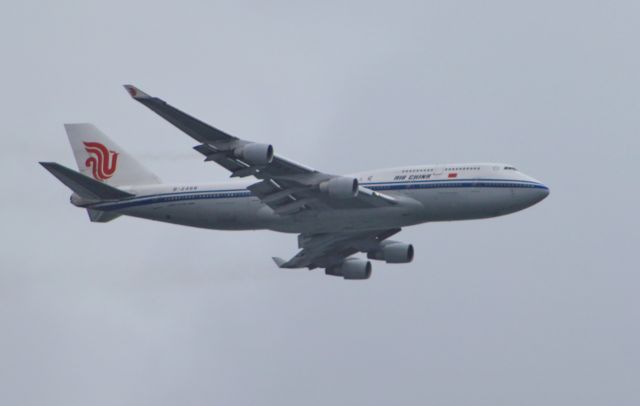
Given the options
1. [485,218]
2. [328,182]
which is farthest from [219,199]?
[485,218]

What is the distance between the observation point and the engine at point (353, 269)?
82500 mm

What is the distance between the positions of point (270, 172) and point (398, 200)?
23.1 feet

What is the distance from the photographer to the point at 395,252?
80.4m

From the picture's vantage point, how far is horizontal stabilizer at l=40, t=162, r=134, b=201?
74.9 metres

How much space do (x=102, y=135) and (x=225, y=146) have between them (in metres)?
16.4

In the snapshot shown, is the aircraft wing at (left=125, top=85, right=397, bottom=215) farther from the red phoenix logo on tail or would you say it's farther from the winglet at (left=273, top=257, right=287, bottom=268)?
the red phoenix logo on tail

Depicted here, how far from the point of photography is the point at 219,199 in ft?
252

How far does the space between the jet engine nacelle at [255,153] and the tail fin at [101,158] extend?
13.0 meters

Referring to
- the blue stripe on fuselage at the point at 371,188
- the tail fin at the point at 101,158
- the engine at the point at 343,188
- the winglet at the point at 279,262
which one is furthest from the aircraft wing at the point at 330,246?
the tail fin at the point at 101,158

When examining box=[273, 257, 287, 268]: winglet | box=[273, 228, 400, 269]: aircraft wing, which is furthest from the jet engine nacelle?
box=[273, 257, 287, 268]: winglet

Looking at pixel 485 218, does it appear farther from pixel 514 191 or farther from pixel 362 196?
pixel 362 196

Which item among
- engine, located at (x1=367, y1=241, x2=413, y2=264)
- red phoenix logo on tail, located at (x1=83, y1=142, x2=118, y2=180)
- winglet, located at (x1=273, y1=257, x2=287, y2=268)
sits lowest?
winglet, located at (x1=273, y1=257, x2=287, y2=268)

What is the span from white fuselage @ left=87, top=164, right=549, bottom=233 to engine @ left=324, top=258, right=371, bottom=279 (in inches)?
251

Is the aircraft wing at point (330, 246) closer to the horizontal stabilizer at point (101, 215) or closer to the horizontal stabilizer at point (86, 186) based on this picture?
the horizontal stabilizer at point (101, 215)
